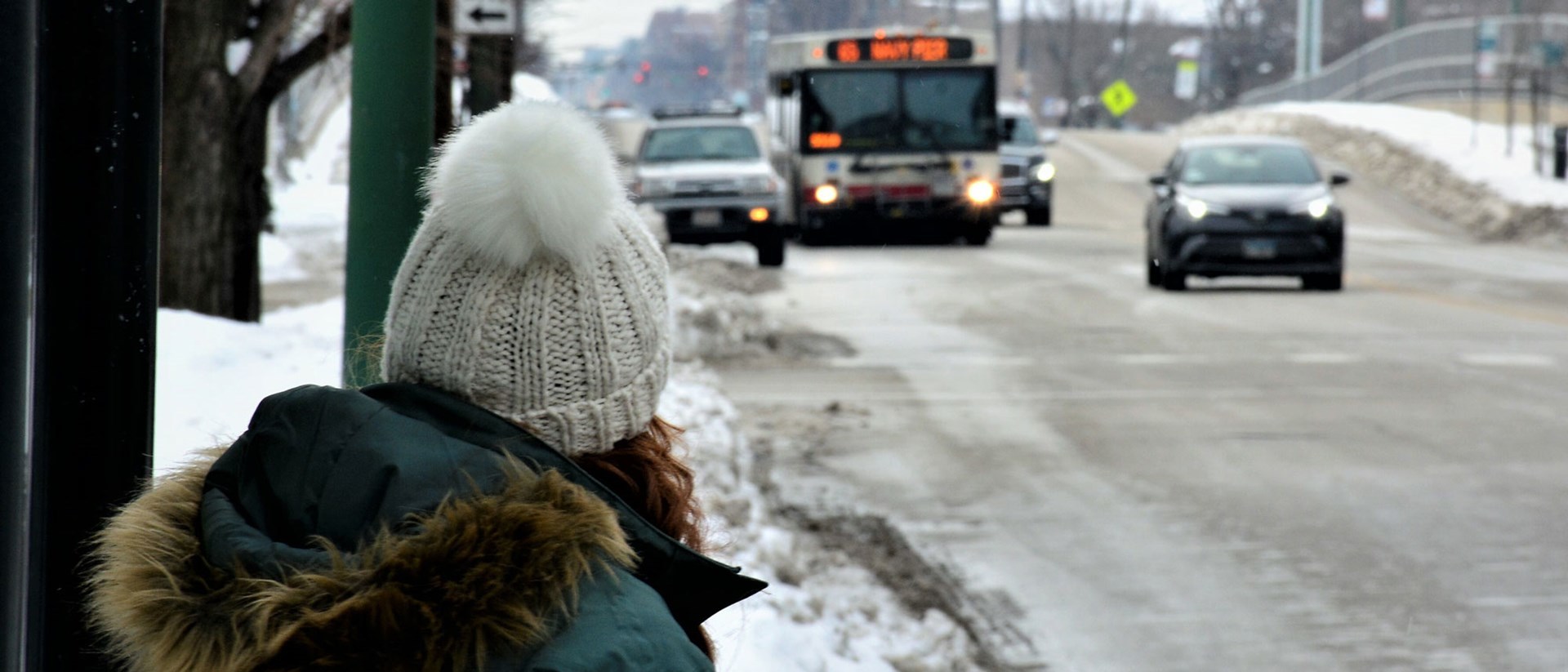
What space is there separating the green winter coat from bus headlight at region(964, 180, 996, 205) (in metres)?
21.8

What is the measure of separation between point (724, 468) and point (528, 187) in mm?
5889

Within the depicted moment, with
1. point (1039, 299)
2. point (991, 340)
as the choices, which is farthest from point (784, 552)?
point (1039, 299)

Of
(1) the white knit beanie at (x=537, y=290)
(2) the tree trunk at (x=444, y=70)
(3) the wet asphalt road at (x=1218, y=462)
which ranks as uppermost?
(2) the tree trunk at (x=444, y=70)

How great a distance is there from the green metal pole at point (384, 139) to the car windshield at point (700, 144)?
57.1 ft

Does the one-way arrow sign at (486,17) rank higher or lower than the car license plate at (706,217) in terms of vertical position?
higher

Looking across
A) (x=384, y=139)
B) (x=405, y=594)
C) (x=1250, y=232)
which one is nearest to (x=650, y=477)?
(x=405, y=594)

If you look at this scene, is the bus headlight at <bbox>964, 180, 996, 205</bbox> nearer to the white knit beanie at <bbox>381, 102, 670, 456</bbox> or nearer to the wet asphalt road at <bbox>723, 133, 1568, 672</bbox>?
the wet asphalt road at <bbox>723, 133, 1568, 672</bbox>

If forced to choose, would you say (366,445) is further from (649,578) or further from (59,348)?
(59,348)

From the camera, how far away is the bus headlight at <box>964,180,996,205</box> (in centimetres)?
2345

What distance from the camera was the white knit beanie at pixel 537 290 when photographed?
1.87 metres

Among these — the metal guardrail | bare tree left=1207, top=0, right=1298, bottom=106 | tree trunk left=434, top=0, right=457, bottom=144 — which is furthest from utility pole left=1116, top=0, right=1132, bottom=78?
tree trunk left=434, top=0, right=457, bottom=144

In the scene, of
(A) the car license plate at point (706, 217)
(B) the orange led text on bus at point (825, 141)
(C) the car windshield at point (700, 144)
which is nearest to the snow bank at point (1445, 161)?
(B) the orange led text on bus at point (825, 141)

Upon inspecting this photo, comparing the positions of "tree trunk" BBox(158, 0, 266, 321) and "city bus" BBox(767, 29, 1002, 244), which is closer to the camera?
"tree trunk" BBox(158, 0, 266, 321)

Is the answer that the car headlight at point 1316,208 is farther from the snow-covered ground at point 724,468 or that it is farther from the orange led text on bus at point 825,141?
the orange led text on bus at point 825,141
